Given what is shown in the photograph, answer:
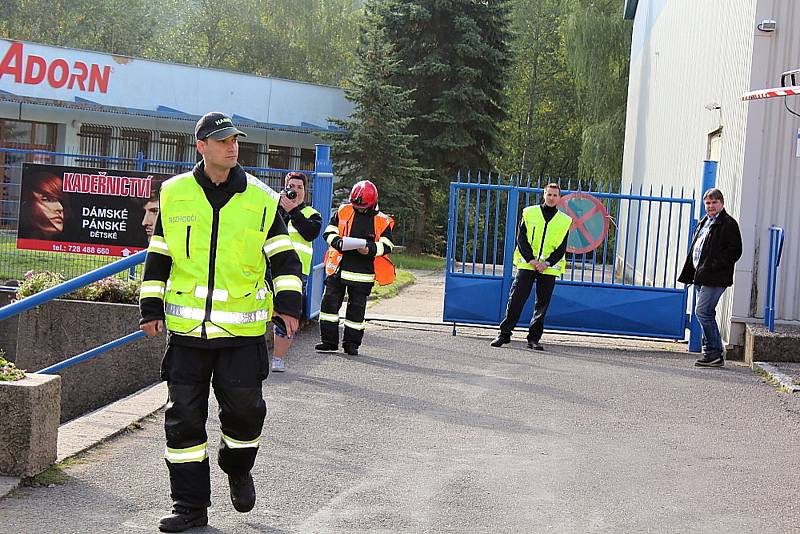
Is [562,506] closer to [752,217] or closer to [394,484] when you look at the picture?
[394,484]

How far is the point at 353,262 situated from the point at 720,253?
3.79 meters

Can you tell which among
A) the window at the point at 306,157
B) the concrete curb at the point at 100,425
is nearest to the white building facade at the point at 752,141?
the concrete curb at the point at 100,425

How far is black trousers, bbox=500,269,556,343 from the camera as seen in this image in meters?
13.0

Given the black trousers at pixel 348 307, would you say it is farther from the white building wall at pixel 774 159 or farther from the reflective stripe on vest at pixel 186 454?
the reflective stripe on vest at pixel 186 454

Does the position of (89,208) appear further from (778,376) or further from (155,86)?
(155,86)

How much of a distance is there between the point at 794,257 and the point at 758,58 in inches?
86.9

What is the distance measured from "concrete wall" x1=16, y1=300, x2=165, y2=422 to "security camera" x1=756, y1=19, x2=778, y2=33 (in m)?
7.18

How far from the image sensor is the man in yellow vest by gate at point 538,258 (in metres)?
12.8

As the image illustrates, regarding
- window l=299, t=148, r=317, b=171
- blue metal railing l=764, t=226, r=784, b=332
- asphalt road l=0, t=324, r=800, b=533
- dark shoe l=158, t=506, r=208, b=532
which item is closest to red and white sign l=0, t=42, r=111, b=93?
window l=299, t=148, r=317, b=171

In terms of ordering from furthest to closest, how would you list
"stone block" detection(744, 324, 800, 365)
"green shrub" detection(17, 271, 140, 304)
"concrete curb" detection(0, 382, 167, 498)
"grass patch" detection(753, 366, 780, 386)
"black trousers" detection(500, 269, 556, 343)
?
"black trousers" detection(500, 269, 556, 343)
"stone block" detection(744, 324, 800, 365)
"green shrub" detection(17, 271, 140, 304)
"grass patch" detection(753, 366, 780, 386)
"concrete curb" detection(0, 382, 167, 498)

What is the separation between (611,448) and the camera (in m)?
7.84

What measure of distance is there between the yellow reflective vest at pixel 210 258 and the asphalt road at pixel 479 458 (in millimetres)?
990

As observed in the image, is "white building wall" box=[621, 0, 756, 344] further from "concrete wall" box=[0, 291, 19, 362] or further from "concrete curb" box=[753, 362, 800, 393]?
"concrete wall" box=[0, 291, 19, 362]

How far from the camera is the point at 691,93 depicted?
701 inches
